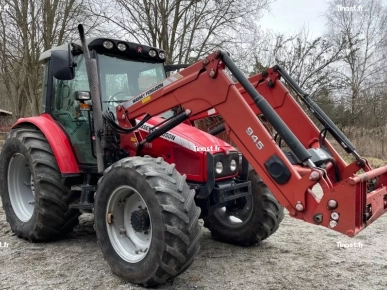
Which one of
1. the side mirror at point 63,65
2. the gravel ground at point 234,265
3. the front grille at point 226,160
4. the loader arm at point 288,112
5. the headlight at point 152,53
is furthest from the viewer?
the headlight at point 152,53

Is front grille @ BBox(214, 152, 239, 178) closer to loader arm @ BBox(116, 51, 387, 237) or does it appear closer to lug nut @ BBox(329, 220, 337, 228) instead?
loader arm @ BBox(116, 51, 387, 237)

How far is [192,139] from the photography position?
369 cm

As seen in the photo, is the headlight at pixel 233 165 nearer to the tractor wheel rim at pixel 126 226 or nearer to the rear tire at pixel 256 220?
the rear tire at pixel 256 220

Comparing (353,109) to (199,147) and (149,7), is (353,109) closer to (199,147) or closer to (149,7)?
(149,7)

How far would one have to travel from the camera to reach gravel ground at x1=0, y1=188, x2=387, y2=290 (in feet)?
10.7

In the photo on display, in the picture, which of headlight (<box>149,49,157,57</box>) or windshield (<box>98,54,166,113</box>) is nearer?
windshield (<box>98,54,166,113</box>)

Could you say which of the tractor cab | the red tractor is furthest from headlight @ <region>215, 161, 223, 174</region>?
the tractor cab

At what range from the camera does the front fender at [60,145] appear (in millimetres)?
4137

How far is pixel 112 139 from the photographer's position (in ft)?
12.9

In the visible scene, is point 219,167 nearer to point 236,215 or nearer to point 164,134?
point 164,134

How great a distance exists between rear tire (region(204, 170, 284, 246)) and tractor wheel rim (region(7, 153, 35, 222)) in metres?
2.41

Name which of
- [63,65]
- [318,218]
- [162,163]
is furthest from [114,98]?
[318,218]

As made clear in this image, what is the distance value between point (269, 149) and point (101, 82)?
202 centimetres

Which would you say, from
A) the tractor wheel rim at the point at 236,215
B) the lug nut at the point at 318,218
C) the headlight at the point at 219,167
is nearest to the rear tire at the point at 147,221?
the headlight at the point at 219,167
